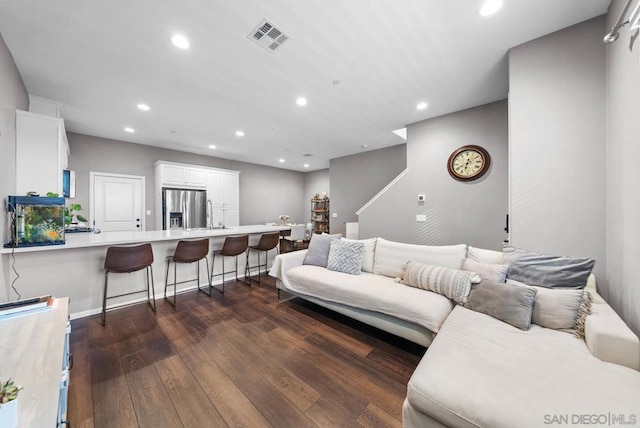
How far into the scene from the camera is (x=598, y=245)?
1.92 meters

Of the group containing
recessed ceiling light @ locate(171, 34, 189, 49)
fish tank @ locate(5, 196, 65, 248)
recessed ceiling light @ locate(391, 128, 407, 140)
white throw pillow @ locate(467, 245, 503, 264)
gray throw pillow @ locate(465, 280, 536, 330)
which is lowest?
gray throw pillow @ locate(465, 280, 536, 330)

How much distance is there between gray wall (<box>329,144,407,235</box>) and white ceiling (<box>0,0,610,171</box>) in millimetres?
1656

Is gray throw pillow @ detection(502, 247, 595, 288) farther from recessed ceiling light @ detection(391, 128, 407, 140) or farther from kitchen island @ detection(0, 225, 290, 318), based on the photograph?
kitchen island @ detection(0, 225, 290, 318)

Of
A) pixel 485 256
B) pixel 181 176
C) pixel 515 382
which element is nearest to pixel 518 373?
pixel 515 382

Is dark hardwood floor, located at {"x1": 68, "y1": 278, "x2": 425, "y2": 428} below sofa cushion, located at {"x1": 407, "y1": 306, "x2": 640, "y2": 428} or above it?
below

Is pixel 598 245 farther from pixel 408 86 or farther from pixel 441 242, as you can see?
pixel 408 86

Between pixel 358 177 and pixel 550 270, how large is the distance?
15.7 ft

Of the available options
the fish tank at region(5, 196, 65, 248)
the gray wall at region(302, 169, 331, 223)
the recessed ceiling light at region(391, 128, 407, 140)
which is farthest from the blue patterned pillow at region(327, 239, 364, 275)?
the gray wall at region(302, 169, 331, 223)

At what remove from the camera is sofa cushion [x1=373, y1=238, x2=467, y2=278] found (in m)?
2.37

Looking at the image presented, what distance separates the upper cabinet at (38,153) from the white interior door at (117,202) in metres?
2.23

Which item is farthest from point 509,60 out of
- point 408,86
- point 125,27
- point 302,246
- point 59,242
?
point 302,246

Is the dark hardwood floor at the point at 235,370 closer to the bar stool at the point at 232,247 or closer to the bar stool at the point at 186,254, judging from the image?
the bar stool at the point at 186,254

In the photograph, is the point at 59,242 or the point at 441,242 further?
the point at 441,242

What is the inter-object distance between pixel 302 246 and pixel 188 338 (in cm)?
458
